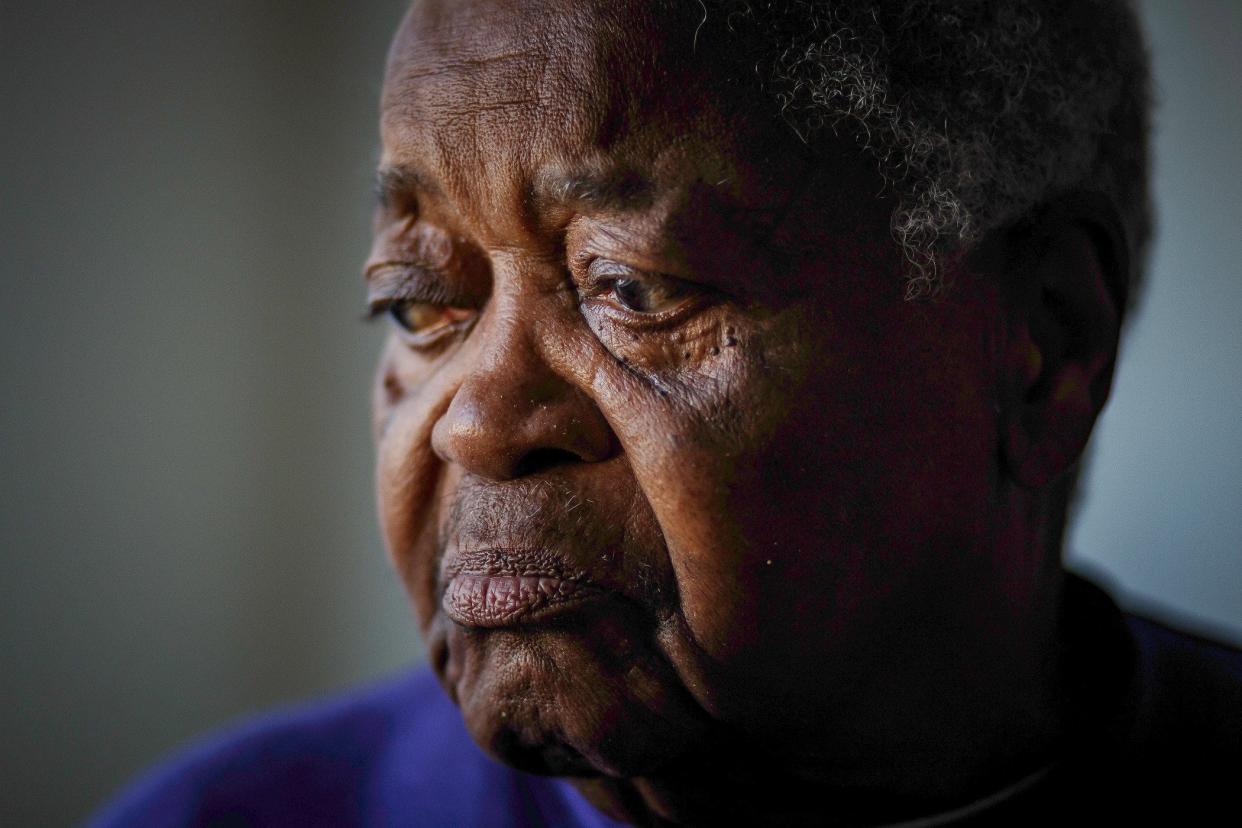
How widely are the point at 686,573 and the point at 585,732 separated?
16 centimetres

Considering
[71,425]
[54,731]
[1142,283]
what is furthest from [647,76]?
[54,731]

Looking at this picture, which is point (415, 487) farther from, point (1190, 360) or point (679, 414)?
point (1190, 360)

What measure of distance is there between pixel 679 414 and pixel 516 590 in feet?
0.63

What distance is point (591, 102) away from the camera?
33.7 inches

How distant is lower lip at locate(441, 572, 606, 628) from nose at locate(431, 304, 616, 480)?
0.28ft

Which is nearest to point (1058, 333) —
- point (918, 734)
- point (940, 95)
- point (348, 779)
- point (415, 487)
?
point (940, 95)

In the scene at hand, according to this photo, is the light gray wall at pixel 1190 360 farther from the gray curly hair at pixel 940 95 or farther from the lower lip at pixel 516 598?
the lower lip at pixel 516 598

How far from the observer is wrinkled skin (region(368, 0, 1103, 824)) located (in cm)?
85

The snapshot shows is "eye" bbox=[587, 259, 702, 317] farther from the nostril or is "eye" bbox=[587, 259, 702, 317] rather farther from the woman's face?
the nostril

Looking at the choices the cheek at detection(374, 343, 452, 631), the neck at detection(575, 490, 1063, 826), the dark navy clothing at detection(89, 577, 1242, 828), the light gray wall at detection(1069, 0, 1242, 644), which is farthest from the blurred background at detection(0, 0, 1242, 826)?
the cheek at detection(374, 343, 452, 631)

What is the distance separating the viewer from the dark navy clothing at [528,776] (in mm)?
1060

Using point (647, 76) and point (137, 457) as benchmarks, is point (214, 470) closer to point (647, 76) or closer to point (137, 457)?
point (137, 457)

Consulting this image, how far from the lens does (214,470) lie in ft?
7.39

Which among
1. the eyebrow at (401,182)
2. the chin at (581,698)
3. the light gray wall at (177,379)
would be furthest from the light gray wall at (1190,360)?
the light gray wall at (177,379)
